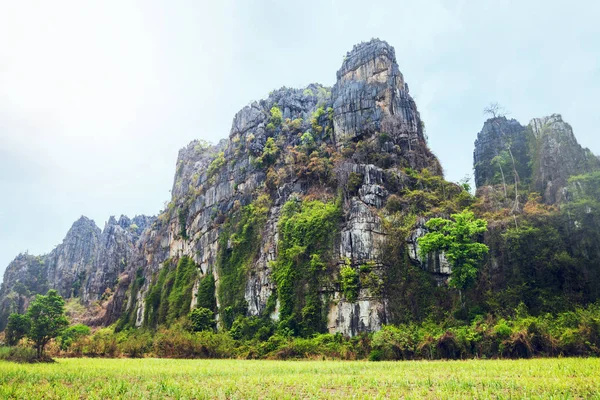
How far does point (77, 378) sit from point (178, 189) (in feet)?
177

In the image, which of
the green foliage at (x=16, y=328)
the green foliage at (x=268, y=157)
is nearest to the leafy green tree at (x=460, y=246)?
the green foliage at (x=268, y=157)

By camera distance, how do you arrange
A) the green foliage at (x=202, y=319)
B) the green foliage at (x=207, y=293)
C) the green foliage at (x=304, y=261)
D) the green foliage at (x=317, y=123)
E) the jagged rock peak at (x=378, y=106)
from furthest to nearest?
the green foliage at (x=317, y=123), the green foliage at (x=207, y=293), the jagged rock peak at (x=378, y=106), the green foliage at (x=202, y=319), the green foliage at (x=304, y=261)

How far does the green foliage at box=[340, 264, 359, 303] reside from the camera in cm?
3117

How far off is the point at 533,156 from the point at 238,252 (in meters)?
32.1

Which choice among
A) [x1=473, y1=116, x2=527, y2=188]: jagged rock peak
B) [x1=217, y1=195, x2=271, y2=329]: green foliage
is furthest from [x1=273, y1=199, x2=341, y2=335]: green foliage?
[x1=473, y1=116, x2=527, y2=188]: jagged rock peak

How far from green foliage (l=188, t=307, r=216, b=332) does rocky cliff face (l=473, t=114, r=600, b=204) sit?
3170cm

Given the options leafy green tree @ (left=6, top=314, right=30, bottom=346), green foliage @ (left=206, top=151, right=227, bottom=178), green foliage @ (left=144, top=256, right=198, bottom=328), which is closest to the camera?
leafy green tree @ (left=6, top=314, right=30, bottom=346)

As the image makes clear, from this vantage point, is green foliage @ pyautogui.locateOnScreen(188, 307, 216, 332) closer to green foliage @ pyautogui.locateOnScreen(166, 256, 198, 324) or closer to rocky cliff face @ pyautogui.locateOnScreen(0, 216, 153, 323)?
green foliage @ pyautogui.locateOnScreen(166, 256, 198, 324)

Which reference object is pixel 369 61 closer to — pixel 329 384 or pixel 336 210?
pixel 336 210

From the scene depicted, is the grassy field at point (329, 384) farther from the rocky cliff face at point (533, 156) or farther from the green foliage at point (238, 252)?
the green foliage at point (238, 252)

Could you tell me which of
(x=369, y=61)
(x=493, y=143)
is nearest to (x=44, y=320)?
(x=369, y=61)

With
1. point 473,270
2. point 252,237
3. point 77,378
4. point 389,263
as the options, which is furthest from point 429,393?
point 252,237

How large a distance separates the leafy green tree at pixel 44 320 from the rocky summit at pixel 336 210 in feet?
49.3

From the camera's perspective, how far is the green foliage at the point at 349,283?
3117 cm
